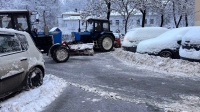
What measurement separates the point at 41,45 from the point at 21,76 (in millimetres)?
6119

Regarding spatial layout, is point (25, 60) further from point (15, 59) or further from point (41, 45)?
point (41, 45)

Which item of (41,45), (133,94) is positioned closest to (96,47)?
(41,45)

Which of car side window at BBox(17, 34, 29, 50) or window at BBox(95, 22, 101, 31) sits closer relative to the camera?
car side window at BBox(17, 34, 29, 50)

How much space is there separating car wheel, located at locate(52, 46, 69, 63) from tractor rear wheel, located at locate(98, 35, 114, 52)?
14.1ft

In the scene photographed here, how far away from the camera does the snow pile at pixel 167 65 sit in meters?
7.56

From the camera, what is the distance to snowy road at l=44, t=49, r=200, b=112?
4500 mm

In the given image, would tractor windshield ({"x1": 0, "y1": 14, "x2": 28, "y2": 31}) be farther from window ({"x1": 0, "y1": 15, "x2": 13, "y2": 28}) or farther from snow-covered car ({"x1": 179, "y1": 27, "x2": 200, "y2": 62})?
snow-covered car ({"x1": 179, "y1": 27, "x2": 200, "y2": 62})

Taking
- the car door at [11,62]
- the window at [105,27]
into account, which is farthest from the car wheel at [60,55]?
the car door at [11,62]

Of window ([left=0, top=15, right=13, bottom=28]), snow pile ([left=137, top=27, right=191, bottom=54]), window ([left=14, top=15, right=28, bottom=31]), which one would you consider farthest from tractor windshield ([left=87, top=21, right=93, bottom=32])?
window ([left=0, top=15, right=13, bottom=28])

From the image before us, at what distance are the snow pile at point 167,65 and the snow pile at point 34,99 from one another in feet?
13.6

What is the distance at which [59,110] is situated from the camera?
440 cm

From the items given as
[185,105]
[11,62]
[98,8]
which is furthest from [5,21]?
[98,8]

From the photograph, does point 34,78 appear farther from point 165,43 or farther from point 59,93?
point 165,43

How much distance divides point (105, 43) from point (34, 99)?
35.4 feet
